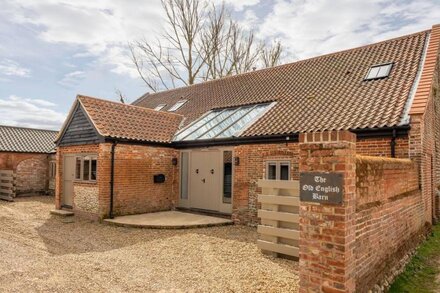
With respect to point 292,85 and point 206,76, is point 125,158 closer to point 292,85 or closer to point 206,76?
point 292,85

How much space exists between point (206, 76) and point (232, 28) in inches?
203

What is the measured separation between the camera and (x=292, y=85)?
13.8m

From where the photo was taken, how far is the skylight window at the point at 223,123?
477 inches

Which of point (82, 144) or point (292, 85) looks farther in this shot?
point (292, 85)

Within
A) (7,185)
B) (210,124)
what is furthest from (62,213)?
(7,185)

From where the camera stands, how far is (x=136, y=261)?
265 inches

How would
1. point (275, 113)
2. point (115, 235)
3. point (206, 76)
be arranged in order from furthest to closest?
point (206, 76), point (275, 113), point (115, 235)

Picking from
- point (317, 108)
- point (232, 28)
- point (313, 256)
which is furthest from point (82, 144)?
point (232, 28)

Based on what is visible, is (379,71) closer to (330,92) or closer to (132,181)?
(330,92)

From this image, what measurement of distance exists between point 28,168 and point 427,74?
2201 centimetres

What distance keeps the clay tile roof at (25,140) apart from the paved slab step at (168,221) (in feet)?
43.3

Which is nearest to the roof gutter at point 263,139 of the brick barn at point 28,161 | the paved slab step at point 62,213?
the paved slab step at point 62,213

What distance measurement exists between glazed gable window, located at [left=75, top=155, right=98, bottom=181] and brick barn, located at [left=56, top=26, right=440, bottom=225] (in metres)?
0.04

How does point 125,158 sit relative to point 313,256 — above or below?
above
